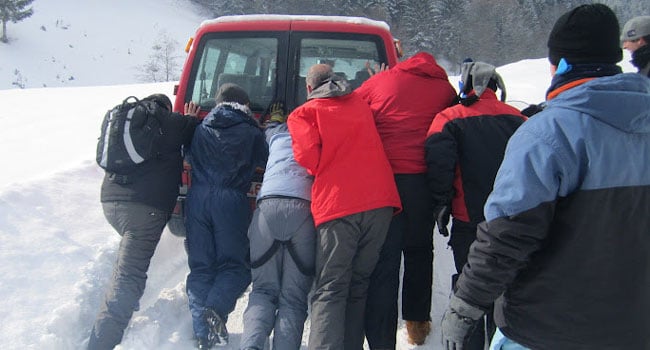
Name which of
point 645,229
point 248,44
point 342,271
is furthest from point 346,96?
point 645,229

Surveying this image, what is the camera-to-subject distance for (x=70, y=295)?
3.55 meters

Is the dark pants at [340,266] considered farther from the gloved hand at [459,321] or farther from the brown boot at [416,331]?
the gloved hand at [459,321]

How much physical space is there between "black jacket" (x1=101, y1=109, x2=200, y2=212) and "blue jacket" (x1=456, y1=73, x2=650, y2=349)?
7.68 feet

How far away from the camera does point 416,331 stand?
11.0ft

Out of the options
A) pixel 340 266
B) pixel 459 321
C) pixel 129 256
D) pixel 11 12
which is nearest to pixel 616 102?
pixel 459 321

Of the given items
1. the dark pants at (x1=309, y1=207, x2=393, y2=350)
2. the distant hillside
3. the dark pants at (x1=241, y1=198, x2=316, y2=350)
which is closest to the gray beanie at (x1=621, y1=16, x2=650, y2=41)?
the dark pants at (x1=309, y1=207, x2=393, y2=350)

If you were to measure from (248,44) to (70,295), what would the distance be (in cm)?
233

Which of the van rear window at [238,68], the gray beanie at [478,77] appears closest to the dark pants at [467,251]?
the gray beanie at [478,77]

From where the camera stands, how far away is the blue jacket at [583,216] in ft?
5.51

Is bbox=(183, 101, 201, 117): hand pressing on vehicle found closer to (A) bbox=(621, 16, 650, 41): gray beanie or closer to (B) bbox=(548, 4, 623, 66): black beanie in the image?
(B) bbox=(548, 4, 623, 66): black beanie

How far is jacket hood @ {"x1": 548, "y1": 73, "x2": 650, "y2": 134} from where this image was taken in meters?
1.68

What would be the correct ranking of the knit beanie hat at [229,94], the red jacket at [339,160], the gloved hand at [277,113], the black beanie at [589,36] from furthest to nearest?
the gloved hand at [277,113] < the knit beanie hat at [229,94] < the red jacket at [339,160] < the black beanie at [589,36]

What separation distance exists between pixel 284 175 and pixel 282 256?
0.50m

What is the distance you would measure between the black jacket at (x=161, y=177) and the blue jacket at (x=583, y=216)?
2.34m
